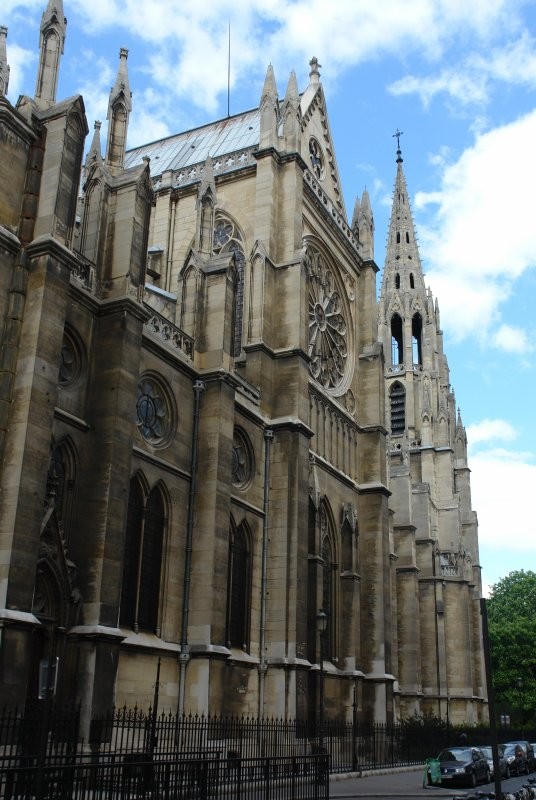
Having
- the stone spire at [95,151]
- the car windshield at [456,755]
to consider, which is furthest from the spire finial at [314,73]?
the car windshield at [456,755]

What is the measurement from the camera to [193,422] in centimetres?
2334

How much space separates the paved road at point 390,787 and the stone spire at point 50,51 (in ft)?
53.4

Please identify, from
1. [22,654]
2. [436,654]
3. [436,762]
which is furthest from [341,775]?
[436,654]

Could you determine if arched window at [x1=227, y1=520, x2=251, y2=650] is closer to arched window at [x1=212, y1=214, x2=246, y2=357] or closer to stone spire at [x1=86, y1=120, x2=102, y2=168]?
arched window at [x1=212, y1=214, x2=246, y2=357]

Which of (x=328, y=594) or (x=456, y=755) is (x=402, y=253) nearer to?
(x=328, y=594)

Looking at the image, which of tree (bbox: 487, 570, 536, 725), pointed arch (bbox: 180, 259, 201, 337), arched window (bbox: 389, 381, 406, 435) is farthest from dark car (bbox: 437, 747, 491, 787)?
arched window (bbox: 389, 381, 406, 435)

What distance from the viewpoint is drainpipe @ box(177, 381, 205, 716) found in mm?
21000

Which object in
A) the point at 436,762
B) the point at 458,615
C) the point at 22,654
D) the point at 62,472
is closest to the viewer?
the point at 22,654

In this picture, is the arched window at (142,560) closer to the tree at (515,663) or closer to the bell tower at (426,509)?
the bell tower at (426,509)

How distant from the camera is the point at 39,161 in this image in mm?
18234

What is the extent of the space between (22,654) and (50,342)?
5.73 metres

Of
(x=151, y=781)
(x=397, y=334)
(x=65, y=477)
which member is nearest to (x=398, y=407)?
(x=397, y=334)

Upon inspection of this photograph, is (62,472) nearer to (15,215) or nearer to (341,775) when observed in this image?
(15,215)

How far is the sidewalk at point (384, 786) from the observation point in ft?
64.2
